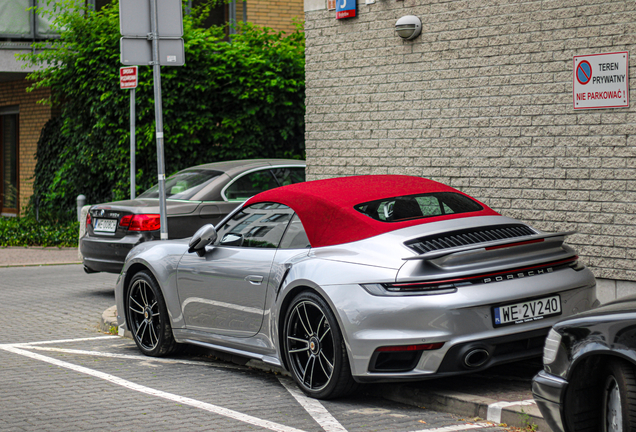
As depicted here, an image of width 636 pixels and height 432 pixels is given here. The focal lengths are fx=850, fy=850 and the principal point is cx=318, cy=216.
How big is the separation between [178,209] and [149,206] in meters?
0.37

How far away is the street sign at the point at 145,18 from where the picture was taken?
8.37m

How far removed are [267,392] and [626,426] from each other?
2.89 m

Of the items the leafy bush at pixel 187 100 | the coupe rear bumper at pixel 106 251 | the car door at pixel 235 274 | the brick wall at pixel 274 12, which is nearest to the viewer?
the car door at pixel 235 274

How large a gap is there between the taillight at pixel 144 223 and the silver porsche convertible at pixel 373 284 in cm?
349

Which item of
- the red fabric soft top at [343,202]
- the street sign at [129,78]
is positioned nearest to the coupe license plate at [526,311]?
the red fabric soft top at [343,202]

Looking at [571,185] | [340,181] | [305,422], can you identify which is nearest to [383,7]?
[571,185]

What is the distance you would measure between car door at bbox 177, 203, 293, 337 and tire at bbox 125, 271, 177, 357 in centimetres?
35

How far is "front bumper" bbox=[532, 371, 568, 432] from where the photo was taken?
390 centimetres

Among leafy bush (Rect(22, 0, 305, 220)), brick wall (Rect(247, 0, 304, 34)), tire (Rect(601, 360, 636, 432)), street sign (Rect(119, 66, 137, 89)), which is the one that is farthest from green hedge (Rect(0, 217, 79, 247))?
tire (Rect(601, 360, 636, 432))

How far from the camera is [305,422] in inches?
200

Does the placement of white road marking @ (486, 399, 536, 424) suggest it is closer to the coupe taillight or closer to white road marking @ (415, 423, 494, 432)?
white road marking @ (415, 423, 494, 432)

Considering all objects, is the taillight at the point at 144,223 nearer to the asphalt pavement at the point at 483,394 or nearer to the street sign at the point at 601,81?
the asphalt pavement at the point at 483,394

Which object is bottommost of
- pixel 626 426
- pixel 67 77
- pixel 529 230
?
pixel 626 426

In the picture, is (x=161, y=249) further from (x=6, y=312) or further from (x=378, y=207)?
(x=6, y=312)
